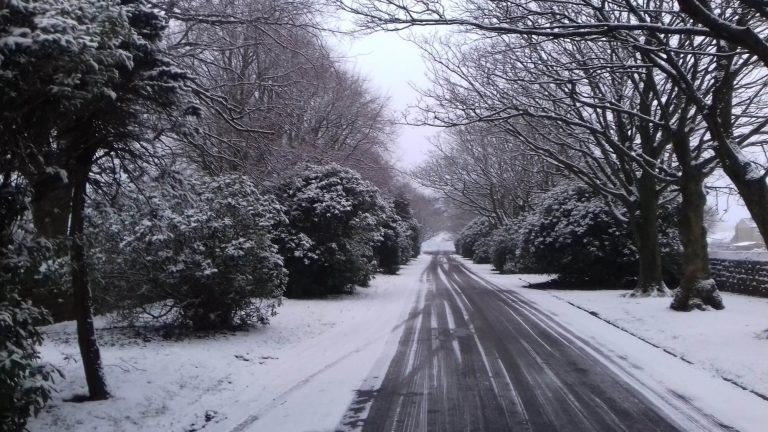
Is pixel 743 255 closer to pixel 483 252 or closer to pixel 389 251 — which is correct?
pixel 389 251

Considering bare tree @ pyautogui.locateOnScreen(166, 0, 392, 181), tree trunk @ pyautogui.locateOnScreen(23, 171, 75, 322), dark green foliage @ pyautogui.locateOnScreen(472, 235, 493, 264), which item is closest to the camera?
tree trunk @ pyautogui.locateOnScreen(23, 171, 75, 322)

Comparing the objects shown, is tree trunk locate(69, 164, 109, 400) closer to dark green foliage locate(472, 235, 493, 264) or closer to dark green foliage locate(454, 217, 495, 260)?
dark green foliage locate(454, 217, 495, 260)

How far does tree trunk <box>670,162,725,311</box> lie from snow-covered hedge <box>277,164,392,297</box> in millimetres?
8576

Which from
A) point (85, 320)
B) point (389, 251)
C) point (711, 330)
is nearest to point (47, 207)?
point (85, 320)

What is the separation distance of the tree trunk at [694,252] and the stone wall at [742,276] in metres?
4.40

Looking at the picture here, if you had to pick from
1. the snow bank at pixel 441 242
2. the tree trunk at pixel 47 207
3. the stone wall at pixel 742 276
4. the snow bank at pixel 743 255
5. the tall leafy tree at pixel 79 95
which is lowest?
the stone wall at pixel 742 276

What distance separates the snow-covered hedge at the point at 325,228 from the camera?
17.5m

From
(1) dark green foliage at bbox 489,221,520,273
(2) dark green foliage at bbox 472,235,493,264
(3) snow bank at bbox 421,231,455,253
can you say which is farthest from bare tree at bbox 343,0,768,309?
(3) snow bank at bbox 421,231,455,253

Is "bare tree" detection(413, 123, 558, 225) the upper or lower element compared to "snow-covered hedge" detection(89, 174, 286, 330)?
upper

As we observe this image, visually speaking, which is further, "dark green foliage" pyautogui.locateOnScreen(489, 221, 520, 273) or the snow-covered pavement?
"dark green foliage" pyautogui.locateOnScreen(489, 221, 520, 273)

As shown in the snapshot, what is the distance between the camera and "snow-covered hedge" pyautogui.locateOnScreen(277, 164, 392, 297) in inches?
691

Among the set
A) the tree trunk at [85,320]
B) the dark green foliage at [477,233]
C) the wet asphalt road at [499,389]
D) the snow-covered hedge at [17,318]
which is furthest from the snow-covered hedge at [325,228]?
the dark green foliage at [477,233]

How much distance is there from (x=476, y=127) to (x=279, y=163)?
17405 millimetres

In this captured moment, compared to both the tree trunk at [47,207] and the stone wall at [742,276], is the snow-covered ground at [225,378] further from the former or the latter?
the stone wall at [742,276]
